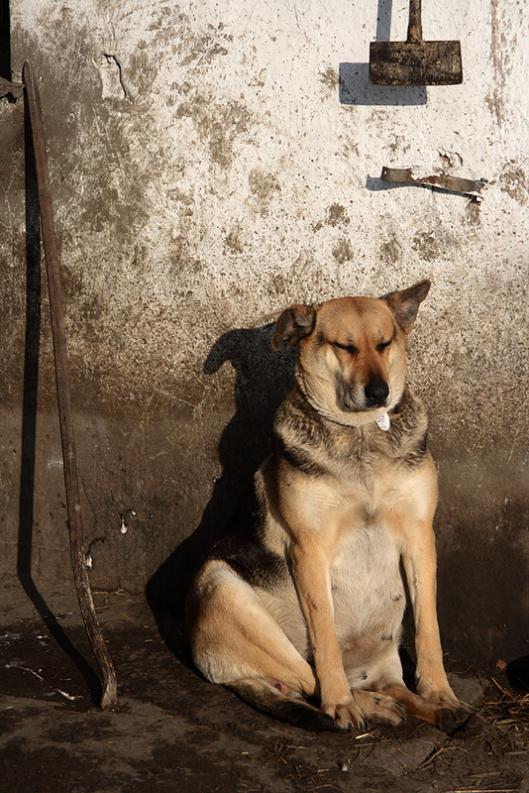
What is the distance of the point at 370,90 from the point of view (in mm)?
5113

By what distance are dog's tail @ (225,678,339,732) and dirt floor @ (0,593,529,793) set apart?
0.19ft

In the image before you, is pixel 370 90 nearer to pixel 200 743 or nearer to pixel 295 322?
pixel 295 322

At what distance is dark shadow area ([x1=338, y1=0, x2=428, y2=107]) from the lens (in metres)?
5.05

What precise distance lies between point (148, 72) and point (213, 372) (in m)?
1.57

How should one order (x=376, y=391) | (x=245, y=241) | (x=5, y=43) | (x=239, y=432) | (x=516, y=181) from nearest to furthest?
(x=376, y=391), (x=516, y=181), (x=245, y=241), (x=239, y=432), (x=5, y=43)

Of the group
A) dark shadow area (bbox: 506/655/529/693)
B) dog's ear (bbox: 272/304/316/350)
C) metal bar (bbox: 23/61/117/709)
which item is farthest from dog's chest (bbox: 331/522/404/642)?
metal bar (bbox: 23/61/117/709)

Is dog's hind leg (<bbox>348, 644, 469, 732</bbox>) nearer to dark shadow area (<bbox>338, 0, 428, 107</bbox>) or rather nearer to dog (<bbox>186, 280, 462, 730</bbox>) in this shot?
dog (<bbox>186, 280, 462, 730</bbox>)

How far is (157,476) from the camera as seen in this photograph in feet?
18.8

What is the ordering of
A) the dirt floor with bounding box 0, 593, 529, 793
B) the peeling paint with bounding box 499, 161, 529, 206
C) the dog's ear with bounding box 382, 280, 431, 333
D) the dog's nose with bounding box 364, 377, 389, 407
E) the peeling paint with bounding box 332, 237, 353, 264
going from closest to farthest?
the dirt floor with bounding box 0, 593, 529, 793 < the dog's nose with bounding box 364, 377, 389, 407 < the dog's ear with bounding box 382, 280, 431, 333 < the peeling paint with bounding box 499, 161, 529, 206 < the peeling paint with bounding box 332, 237, 353, 264

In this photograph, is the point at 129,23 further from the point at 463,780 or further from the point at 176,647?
the point at 463,780

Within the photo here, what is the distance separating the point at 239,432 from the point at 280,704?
1.53 meters

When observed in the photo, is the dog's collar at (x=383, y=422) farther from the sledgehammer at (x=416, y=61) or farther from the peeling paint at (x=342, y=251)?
the sledgehammer at (x=416, y=61)

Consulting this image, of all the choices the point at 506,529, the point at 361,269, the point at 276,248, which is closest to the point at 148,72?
the point at 276,248

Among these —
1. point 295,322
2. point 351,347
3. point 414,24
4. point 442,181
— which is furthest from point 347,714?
point 414,24
